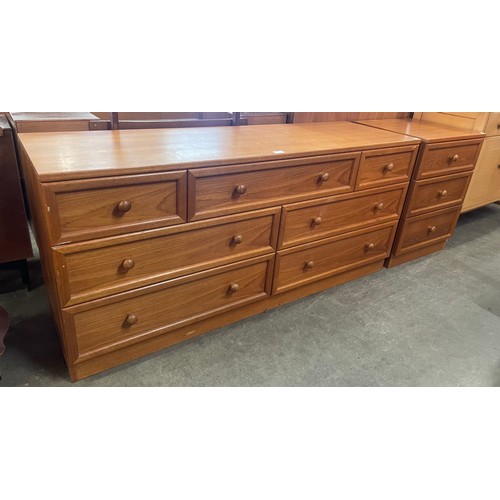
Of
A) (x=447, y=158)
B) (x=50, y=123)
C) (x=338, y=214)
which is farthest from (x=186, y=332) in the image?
(x=447, y=158)

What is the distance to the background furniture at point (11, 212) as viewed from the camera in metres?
1.54

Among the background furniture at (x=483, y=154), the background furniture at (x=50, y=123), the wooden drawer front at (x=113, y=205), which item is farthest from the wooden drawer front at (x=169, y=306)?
the background furniture at (x=483, y=154)

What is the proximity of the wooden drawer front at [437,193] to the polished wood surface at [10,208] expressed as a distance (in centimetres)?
183

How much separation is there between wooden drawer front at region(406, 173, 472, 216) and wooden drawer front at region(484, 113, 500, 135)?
0.31 meters

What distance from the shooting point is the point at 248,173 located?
4.65 ft

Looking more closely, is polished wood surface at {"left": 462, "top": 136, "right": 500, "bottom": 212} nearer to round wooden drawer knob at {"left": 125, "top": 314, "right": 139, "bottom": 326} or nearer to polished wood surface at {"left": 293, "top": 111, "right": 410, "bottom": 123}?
polished wood surface at {"left": 293, "top": 111, "right": 410, "bottom": 123}

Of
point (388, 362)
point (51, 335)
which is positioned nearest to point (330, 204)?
point (388, 362)

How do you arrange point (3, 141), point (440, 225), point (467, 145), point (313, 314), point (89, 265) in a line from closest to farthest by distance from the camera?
1. point (89, 265)
2. point (3, 141)
3. point (313, 314)
4. point (467, 145)
5. point (440, 225)

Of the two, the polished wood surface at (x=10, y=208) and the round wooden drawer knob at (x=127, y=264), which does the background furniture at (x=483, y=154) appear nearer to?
the round wooden drawer knob at (x=127, y=264)

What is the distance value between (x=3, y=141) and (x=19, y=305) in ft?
2.22

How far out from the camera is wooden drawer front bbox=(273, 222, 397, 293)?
174 cm

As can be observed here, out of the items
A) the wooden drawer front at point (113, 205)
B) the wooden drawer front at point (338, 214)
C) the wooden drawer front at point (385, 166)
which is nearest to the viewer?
the wooden drawer front at point (113, 205)

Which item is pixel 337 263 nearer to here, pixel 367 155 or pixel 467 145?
pixel 367 155

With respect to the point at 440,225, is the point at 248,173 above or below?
above
